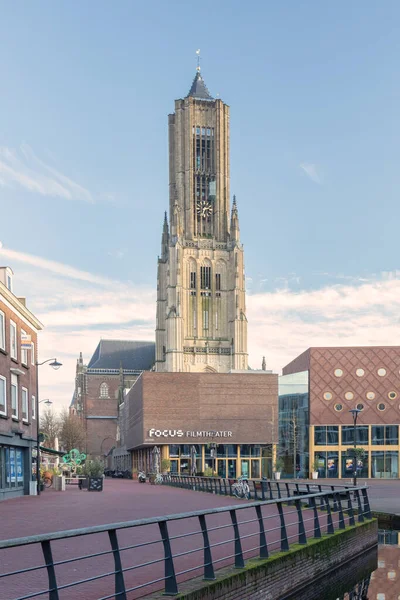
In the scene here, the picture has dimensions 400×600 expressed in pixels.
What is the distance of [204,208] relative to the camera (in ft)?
462

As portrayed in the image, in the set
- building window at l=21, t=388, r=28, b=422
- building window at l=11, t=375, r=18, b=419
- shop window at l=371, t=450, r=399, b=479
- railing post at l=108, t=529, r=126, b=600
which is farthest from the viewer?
shop window at l=371, t=450, r=399, b=479

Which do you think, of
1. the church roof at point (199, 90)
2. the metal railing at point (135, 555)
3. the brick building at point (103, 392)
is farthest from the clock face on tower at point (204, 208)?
the metal railing at point (135, 555)

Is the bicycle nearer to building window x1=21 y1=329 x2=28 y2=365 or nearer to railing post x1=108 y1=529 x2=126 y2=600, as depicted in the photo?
building window x1=21 y1=329 x2=28 y2=365

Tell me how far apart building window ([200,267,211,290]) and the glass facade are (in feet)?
115

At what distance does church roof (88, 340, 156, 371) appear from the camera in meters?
164

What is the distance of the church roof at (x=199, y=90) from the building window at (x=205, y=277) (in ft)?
108

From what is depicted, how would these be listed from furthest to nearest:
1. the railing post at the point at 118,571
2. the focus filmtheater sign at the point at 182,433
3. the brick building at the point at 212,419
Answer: the brick building at the point at 212,419 → the focus filmtheater sign at the point at 182,433 → the railing post at the point at 118,571

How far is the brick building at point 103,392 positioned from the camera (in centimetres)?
15825

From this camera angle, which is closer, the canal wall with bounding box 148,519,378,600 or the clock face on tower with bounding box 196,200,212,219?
the canal wall with bounding box 148,519,378,600

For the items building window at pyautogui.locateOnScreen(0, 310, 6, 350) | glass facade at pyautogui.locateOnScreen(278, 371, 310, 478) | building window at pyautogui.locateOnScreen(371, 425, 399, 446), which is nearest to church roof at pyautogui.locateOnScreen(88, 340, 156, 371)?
glass facade at pyautogui.locateOnScreen(278, 371, 310, 478)

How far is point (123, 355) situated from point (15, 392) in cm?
12544

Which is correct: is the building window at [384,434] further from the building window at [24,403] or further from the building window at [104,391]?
the building window at [104,391]

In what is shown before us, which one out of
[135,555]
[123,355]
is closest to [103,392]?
[123,355]

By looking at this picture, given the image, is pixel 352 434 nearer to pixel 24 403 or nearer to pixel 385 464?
pixel 385 464
